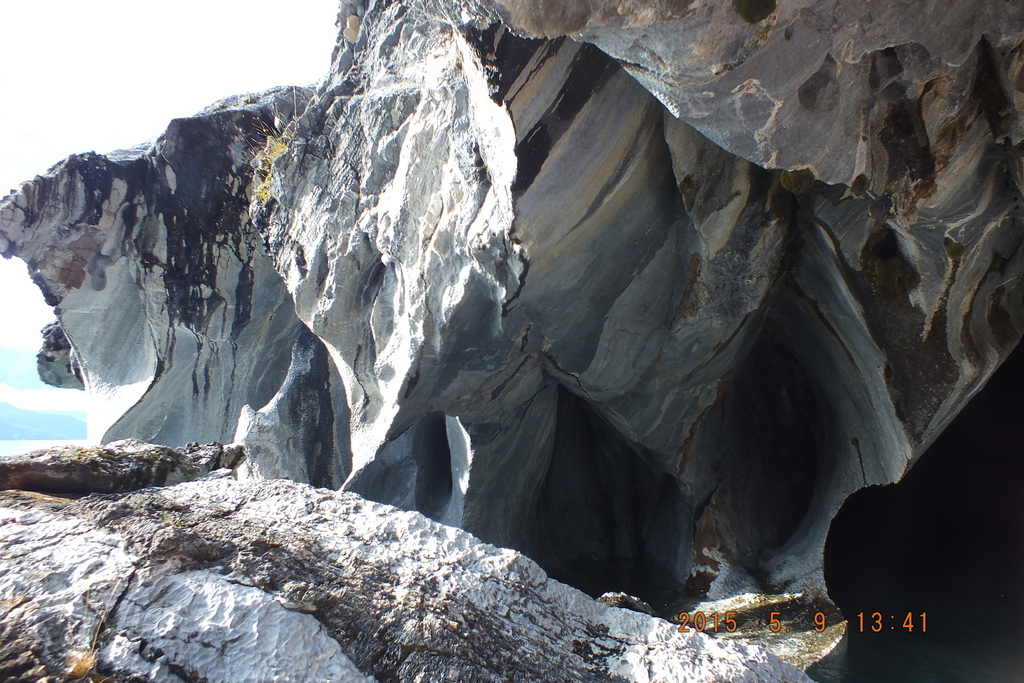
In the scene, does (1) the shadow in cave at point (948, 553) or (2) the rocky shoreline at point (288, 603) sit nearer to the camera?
(2) the rocky shoreline at point (288, 603)

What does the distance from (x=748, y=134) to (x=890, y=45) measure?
0.83m

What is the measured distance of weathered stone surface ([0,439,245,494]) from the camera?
9.50 feet

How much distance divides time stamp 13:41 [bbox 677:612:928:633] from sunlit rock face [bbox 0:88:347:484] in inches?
182

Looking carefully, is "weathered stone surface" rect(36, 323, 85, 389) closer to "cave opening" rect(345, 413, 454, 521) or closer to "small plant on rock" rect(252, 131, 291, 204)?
"small plant on rock" rect(252, 131, 291, 204)

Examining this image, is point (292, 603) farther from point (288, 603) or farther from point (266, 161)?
point (266, 161)

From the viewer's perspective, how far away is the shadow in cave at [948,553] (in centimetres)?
565

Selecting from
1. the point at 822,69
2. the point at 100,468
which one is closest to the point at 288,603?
the point at 100,468

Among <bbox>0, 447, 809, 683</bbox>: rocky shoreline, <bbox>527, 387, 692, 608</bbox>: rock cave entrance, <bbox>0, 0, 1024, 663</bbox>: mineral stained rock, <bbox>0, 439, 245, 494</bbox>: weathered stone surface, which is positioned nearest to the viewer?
<bbox>0, 447, 809, 683</bbox>: rocky shoreline

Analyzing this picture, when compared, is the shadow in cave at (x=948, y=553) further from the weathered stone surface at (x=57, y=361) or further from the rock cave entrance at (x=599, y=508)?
the weathered stone surface at (x=57, y=361)

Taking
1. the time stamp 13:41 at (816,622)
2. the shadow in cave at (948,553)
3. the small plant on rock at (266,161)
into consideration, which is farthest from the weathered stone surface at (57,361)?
the shadow in cave at (948,553)

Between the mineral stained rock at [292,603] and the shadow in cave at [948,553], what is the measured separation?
370 centimetres

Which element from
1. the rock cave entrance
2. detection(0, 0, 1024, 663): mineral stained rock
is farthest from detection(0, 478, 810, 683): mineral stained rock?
the rock cave entrance

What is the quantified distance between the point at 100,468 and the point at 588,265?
378 cm

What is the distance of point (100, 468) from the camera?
2.98m
